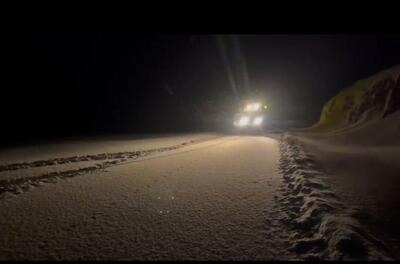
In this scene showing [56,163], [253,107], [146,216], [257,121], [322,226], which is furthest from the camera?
[253,107]

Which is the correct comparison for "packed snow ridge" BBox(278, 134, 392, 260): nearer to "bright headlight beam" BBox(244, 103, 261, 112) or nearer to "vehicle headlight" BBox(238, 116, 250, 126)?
"vehicle headlight" BBox(238, 116, 250, 126)

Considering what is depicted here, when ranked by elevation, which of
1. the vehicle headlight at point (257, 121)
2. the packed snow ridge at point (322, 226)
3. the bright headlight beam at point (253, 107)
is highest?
the bright headlight beam at point (253, 107)

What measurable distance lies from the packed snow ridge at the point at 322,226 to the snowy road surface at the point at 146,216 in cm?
32

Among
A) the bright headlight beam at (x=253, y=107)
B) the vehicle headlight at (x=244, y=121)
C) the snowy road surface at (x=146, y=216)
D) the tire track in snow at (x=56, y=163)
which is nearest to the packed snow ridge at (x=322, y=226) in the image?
the snowy road surface at (x=146, y=216)

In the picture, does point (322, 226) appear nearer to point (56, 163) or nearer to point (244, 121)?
point (56, 163)

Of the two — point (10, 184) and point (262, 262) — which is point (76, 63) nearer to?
point (10, 184)

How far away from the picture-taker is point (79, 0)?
3018 millimetres

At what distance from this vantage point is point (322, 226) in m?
3.79

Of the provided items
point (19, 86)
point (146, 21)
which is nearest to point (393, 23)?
point (146, 21)

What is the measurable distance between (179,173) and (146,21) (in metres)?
4.75

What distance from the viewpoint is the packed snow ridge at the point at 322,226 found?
10.3 ft

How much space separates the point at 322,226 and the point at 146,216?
255cm

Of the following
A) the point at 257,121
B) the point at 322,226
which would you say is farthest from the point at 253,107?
the point at 322,226

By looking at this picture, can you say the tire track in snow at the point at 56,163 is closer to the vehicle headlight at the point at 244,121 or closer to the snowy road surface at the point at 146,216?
the snowy road surface at the point at 146,216
